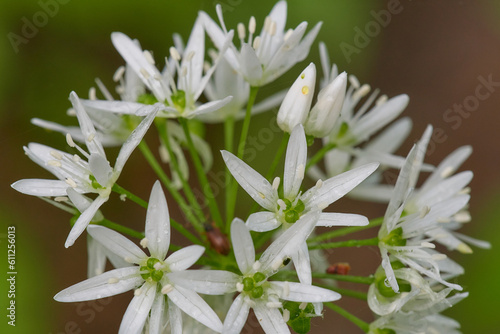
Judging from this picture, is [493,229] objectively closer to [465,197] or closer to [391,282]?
[465,197]

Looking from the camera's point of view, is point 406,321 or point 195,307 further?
point 406,321

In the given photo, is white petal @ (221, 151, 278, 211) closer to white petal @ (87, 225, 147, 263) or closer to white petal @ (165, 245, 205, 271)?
white petal @ (165, 245, 205, 271)

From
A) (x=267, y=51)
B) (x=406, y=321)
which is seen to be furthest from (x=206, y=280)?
(x=267, y=51)

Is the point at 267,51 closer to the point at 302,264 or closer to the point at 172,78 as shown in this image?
the point at 172,78

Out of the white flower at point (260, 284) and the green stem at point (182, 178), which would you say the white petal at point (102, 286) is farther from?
the green stem at point (182, 178)
